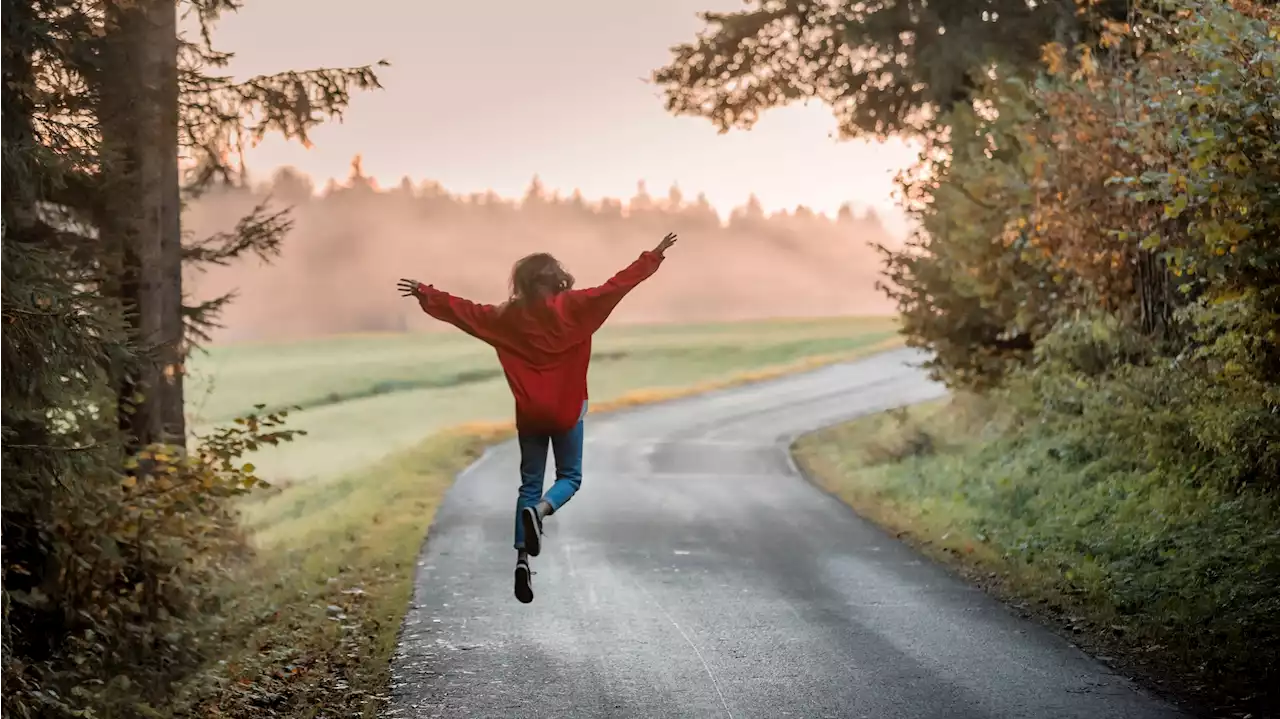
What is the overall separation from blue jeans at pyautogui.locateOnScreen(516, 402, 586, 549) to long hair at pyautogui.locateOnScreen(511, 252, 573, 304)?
0.87 metres

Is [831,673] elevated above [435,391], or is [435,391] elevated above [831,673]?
[831,673]

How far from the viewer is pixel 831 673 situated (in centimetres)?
739

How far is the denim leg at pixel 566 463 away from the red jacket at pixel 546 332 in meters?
0.20

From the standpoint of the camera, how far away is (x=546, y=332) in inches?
288

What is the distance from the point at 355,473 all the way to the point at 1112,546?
18632 millimetres

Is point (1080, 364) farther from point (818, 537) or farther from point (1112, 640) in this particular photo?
point (1112, 640)

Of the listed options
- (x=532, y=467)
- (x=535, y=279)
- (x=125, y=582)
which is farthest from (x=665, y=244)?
(x=125, y=582)

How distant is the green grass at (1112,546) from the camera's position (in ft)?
24.7

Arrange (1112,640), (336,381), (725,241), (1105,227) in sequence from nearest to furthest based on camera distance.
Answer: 1. (1112,640)
2. (1105,227)
3. (336,381)
4. (725,241)

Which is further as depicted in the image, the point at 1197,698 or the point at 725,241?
the point at 725,241

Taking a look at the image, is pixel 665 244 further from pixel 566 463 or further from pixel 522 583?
pixel 522 583

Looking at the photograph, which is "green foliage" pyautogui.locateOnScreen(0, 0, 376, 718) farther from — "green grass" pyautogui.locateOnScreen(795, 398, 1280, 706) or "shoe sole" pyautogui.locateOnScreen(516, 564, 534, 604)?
"green grass" pyautogui.locateOnScreen(795, 398, 1280, 706)

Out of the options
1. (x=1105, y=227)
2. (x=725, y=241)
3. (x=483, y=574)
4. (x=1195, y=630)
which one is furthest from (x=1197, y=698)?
(x=725, y=241)

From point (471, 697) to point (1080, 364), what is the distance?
397 inches
